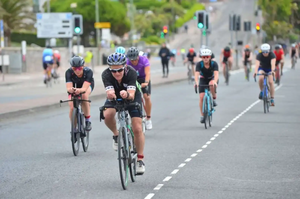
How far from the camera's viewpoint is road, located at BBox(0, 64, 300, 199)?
9234 millimetres

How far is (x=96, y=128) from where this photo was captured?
16844 millimetres

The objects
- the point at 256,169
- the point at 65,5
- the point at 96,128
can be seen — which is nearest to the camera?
the point at 256,169

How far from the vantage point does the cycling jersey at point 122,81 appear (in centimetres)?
940

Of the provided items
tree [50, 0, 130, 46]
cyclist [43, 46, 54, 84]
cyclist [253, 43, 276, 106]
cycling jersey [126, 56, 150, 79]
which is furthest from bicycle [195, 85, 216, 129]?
tree [50, 0, 130, 46]

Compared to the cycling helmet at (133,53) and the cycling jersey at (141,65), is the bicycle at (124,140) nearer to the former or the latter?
the cycling helmet at (133,53)

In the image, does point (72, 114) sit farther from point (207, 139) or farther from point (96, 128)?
point (96, 128)

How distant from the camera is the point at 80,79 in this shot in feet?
41.9

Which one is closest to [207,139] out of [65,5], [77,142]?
[77,142]

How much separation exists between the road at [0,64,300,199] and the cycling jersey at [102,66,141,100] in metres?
1.19

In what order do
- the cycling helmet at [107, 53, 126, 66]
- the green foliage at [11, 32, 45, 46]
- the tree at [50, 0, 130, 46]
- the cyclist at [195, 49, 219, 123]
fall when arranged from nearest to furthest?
the cycling helmet at [107, 53, 126, 66]
the cyclist at [195, 49, 219, 123]
the green foliage at [11, 32, 45, 46]
the tree at [50, 0, 130, 46]

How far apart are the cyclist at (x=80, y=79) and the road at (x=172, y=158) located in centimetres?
77

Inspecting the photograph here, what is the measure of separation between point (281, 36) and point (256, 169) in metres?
112

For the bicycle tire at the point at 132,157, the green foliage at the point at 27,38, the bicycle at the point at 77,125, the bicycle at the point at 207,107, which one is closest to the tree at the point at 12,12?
the green foliage at the point at 27,38

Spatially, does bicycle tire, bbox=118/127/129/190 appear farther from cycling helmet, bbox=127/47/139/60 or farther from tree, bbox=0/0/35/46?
tree, bbox=0/0/35/46
